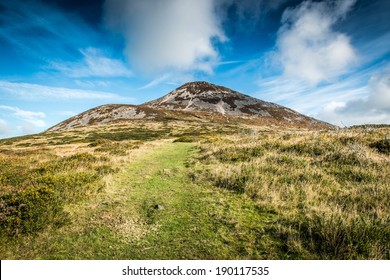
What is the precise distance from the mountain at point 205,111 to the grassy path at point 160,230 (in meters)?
83.6

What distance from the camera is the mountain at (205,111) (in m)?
98.8

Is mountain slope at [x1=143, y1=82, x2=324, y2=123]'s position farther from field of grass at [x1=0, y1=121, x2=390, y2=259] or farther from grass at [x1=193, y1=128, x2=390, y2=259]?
field of grass at [x1=0, y1=121, x2=390, y2=259]

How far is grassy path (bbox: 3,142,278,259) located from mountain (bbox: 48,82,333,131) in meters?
83.6

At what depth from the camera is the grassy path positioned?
506 cm

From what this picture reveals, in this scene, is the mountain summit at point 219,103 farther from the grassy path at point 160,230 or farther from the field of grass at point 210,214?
the grassy path at point 160,230

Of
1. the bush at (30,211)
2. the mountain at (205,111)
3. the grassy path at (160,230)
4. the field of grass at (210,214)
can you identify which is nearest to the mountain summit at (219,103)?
the mountain at (205,111)

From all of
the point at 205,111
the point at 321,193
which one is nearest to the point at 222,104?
the point at 205,111

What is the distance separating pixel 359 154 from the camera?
11562 mm

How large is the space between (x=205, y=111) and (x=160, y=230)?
382ft

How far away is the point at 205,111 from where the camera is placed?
120812 millimetres

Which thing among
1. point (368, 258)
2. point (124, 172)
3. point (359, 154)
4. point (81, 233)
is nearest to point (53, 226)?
point (81, 233)

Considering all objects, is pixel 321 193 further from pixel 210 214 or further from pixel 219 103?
pixel 219 103

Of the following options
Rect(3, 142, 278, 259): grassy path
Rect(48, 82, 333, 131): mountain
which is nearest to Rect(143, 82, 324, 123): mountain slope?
Rect(48, 82, 333, 131): mountain
